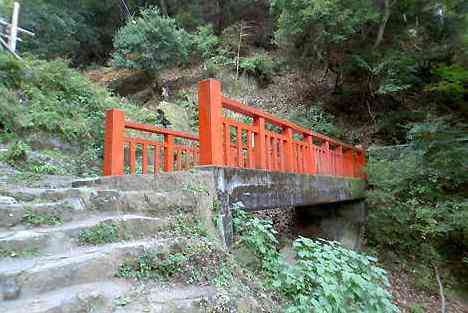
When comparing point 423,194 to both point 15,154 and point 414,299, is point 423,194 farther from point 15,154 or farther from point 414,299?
point 15,154

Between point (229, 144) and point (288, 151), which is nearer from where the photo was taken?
point (229, 144)

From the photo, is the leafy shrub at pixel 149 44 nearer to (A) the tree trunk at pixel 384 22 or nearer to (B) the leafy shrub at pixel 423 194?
(A) the tree trunk at pixel 384 22

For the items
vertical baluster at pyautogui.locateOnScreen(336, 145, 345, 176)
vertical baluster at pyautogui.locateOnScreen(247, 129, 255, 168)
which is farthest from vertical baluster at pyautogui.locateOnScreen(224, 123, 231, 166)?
vertical baluster at pyautogui.locateOnScreen(336, 145, 345, 176)

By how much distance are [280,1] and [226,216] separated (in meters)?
8.58

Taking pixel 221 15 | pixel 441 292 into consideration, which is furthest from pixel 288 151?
→ pixel 221 15

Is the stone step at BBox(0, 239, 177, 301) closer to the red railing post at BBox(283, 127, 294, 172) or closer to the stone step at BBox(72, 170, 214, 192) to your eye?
the stone step at BBox(72, 170, 214, 192)

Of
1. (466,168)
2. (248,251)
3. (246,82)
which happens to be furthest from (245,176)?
(246,82)

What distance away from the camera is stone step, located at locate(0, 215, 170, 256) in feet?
6.53

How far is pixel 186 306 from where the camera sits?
1.74 meters

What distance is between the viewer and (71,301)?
1615mm

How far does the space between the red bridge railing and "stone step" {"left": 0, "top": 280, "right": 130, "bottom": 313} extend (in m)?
1.32

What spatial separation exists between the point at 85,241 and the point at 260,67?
11238mm

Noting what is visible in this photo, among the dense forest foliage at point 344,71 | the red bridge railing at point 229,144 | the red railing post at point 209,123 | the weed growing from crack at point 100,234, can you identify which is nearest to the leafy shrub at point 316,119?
the dense forest foliage at point 344,71

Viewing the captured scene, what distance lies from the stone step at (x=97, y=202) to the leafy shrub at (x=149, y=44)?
994cm
